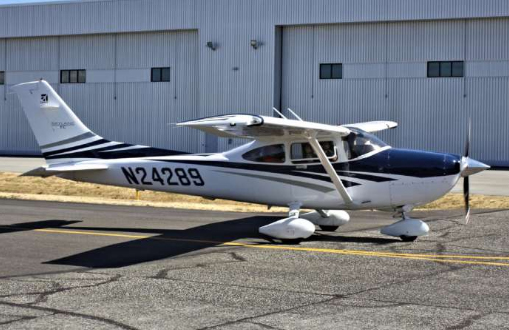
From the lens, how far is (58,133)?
16.2 meters

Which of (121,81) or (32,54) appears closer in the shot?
(121,81)

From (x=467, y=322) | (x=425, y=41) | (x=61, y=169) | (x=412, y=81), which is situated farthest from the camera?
(x=412, y=81)

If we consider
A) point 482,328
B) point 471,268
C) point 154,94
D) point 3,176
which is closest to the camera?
point 482,328

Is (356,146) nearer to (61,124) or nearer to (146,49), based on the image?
(61,124)

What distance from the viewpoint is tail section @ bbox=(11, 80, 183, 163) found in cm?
1612

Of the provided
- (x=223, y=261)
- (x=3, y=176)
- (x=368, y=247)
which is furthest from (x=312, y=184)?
(x=3, y=176)

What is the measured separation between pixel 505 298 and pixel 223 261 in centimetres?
431

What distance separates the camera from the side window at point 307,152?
14078 mm

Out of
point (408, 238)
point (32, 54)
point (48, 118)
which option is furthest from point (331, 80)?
point (408, 238)

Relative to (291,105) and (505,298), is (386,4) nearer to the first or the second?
(291,105)

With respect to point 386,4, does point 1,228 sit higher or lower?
lower

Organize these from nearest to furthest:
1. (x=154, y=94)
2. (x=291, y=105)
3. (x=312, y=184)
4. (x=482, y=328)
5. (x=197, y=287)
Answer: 1. (x=482, y=328)
2. (x=197, y=287)
3. (x=312, y=184)
4. (x=291, y=105)
5. (x=154, y=94)

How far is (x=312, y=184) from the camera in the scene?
1420 cm

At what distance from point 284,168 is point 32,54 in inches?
1489
